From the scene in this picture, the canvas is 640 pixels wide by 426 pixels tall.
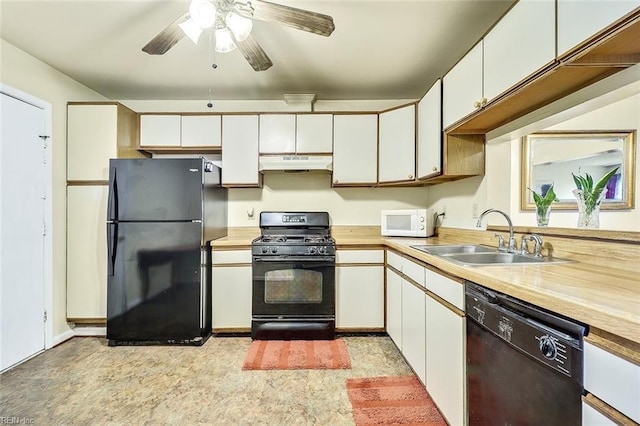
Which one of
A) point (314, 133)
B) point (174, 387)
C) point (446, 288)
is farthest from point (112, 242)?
point (446, 288)

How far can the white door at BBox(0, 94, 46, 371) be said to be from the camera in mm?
2213

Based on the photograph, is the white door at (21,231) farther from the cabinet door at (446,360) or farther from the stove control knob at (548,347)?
the stove control knob at (548,347)

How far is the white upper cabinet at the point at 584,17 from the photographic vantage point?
937 millimetres

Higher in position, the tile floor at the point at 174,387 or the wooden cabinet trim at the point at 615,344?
the wooden cabinet trim at the point at 615,344

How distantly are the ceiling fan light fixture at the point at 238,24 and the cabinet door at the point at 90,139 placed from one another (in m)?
1.86

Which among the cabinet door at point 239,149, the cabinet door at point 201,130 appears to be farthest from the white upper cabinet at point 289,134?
the cabinet door at point 201,130

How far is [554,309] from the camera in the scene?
0.84m

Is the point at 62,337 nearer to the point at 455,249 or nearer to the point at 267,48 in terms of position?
the point at 267,48

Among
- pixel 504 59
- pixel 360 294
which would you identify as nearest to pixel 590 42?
pixel 504 59

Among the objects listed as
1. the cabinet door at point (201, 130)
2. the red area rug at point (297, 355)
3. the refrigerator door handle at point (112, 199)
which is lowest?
the red area rug at point (297, 355)

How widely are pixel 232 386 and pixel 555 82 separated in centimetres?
250

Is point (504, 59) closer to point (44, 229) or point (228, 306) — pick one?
point (228, 306)

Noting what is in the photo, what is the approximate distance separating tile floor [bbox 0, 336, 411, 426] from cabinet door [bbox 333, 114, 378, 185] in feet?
5.39

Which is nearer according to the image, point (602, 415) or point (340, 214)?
point (602, 415)
